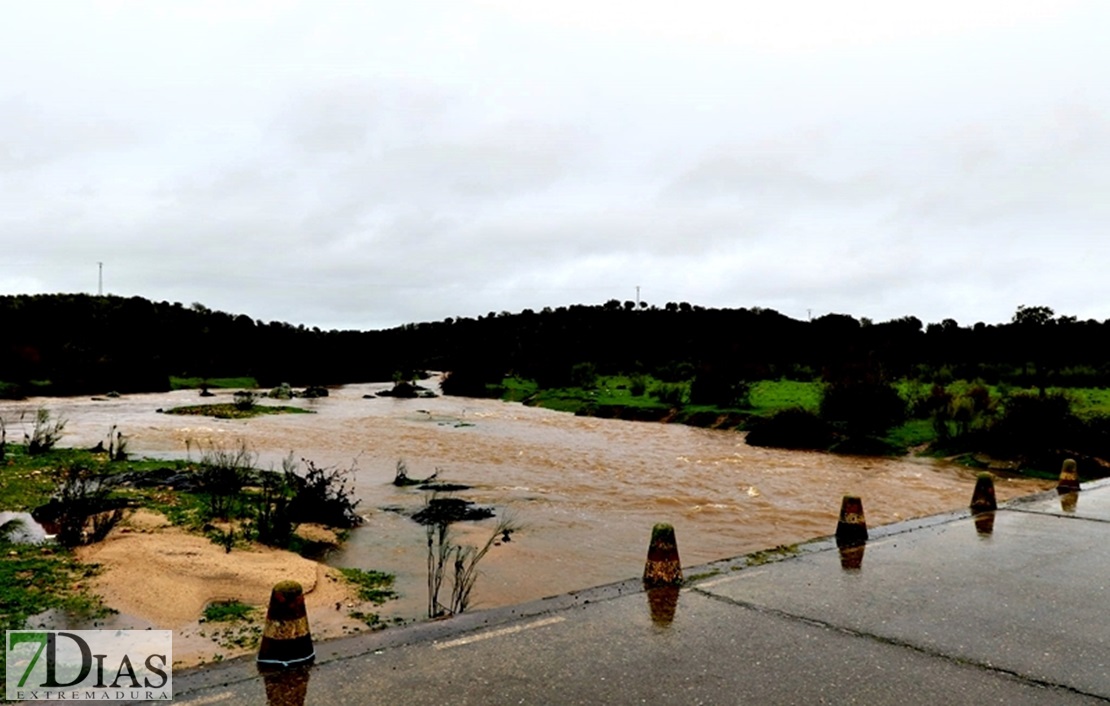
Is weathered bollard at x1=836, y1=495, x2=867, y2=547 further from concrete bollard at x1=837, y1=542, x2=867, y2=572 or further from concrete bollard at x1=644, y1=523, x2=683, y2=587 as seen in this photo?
concrete bollard at x1=644, y1=523, x2=683, y2=587

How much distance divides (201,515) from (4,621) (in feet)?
15.4

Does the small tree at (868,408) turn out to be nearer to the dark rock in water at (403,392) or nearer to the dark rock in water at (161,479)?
the dark rock in water at (161,479)

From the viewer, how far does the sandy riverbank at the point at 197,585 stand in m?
6.68

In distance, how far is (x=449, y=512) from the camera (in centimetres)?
1327

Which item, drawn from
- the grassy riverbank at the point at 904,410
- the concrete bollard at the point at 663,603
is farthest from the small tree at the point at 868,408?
the concrete bollard at the point at 663,603

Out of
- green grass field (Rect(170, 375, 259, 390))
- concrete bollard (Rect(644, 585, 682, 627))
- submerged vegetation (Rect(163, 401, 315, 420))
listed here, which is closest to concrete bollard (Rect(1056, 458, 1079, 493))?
concrete bollard (Rect(644, 585, 682, 627))

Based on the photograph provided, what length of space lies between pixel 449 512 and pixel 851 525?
22.5 feet

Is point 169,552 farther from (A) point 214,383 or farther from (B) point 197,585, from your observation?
(A) point 214,383

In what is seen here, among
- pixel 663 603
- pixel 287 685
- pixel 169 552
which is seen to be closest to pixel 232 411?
pixel 169 552

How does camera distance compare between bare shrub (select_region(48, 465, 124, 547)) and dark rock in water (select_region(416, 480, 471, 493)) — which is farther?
dark rock in water (select_region(416, 480, 471, 493))

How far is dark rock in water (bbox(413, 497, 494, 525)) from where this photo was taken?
1264cm

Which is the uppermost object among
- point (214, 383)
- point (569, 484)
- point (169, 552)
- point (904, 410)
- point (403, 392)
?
point (904, 410)

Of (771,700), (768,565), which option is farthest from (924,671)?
(768,565)

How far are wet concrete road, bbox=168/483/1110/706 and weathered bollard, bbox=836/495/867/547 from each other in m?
0.92
